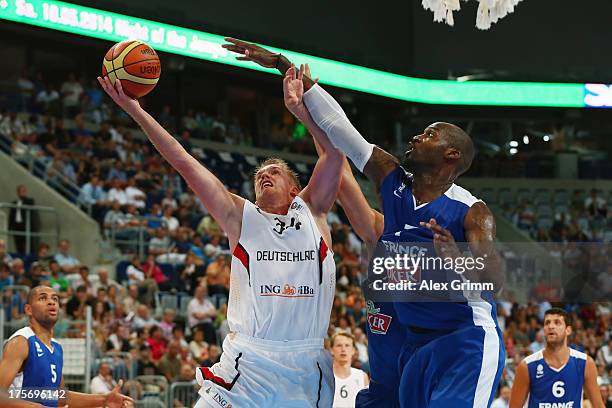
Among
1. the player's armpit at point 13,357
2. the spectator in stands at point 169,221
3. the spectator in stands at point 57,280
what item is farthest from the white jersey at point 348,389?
the spectator in stands at point 169,221

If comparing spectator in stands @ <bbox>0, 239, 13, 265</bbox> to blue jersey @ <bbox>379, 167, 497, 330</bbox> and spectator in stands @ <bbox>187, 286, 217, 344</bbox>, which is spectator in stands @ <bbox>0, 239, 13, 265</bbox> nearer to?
spectator in stands @ <bbox>187, 286, 217, 344</bbox>

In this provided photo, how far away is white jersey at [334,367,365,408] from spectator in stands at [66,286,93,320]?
4.37 meters

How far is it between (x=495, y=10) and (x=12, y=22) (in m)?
12.3

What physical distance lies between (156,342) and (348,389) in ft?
13.3

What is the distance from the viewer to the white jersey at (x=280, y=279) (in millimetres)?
5281

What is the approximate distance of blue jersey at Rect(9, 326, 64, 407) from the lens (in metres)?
7.25

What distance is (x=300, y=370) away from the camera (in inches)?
208

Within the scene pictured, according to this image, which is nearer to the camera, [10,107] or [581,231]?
[10,107]

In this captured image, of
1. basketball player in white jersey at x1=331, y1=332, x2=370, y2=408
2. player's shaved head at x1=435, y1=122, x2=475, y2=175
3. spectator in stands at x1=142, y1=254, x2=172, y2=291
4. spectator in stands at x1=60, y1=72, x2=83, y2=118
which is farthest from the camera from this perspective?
spectator in stands at x1=60, y1=72, x2=83, y2=118

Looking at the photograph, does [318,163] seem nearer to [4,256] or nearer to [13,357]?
[13,357]

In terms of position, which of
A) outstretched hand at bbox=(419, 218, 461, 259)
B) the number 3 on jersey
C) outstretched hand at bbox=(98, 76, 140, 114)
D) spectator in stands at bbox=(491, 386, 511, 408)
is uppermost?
outstretched hand at bbox=(98, 76, 140, 114)

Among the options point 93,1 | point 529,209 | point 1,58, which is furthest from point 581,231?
point 1,58

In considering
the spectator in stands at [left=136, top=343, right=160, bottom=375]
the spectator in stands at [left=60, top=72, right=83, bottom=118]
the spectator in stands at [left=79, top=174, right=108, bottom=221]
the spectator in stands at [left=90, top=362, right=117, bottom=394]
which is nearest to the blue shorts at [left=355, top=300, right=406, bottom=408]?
the spectator in stands at [left=90, top=362, right=117, bottom=394]

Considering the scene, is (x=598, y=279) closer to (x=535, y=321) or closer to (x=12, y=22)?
(x=535, y=321)
